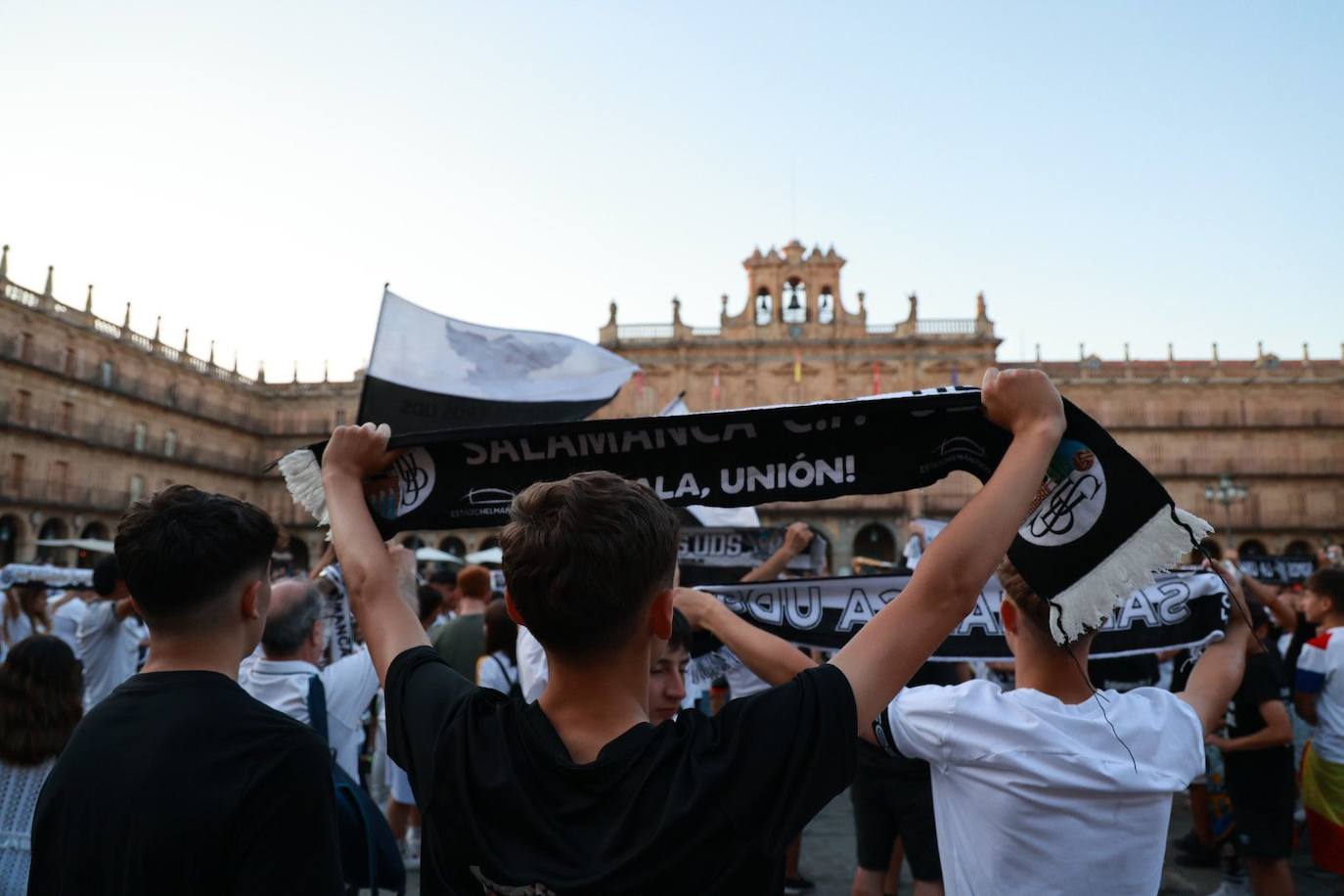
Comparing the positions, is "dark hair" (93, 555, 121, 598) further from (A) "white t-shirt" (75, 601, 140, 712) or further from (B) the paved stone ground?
(B) the paved stone ground

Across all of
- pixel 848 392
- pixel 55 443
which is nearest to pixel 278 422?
pixel 55 443

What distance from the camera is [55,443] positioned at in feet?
113

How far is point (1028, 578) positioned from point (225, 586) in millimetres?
1685

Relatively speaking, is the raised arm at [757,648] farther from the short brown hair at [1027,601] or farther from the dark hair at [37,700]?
the dark hair at [37,700]

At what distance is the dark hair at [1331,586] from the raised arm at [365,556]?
16.9 feet

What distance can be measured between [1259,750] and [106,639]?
6533 mm

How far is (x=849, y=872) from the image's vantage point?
6.24m

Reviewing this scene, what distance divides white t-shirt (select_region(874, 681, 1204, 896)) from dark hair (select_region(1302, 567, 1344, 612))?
3602 millimetres

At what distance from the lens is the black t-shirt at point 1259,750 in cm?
493

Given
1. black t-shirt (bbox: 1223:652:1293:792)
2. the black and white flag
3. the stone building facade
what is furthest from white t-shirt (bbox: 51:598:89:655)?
the stone building facade

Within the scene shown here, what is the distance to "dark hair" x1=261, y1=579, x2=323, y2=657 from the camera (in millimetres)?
3750

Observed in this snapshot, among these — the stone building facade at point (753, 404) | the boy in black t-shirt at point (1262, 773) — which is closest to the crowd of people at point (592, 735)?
the boy in black t-shirt at point (1262, 773)

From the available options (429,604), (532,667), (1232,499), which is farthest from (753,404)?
(532,667)

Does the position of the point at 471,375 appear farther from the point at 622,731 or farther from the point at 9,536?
the point at 9,536
